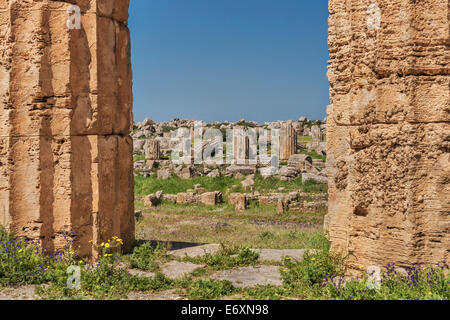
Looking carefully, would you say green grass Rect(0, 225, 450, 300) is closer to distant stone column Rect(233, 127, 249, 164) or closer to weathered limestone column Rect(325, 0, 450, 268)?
weathered limestone column Rect(325, 0, 450, 268)

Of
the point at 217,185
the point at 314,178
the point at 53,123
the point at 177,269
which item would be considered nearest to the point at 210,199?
the point at 217,185

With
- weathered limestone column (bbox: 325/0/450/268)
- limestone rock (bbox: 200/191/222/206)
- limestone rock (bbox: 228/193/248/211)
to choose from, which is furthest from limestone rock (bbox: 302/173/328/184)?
weathered limestone column (bbox: 325/0/450/268)

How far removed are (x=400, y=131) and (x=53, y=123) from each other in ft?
15.9

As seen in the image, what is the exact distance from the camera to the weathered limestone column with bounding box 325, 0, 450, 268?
15.9 feet

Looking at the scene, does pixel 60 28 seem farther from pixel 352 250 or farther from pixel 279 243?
pixel 279 243

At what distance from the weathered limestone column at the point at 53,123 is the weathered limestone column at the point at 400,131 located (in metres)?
3.89

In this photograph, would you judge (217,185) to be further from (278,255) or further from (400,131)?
(400,131)

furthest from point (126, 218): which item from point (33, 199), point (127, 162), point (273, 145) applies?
point (273, 145)

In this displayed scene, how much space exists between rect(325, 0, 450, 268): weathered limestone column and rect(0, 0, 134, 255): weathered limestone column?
12.8 feet

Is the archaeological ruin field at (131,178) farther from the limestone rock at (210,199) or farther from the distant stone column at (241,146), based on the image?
the distant stone column at (241,146)

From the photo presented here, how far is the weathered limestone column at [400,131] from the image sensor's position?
484 cm

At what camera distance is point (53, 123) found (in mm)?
6684

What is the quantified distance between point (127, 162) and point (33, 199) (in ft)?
5.57
